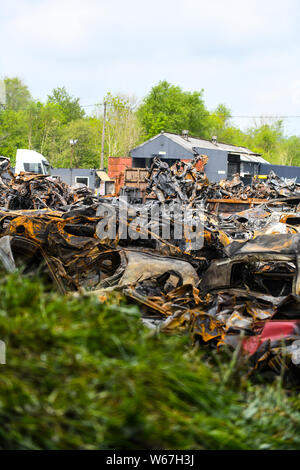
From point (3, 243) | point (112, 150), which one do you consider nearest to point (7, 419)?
point (3, 243)

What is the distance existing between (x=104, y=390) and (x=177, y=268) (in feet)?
11.8

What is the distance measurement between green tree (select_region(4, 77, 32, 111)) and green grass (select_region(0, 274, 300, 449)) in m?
71.6

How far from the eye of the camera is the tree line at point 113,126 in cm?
5756

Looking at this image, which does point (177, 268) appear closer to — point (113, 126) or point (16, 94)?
point (113, 126)

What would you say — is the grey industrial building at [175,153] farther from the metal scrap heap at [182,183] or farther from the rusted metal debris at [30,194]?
the rusted metal debris at [30,194]

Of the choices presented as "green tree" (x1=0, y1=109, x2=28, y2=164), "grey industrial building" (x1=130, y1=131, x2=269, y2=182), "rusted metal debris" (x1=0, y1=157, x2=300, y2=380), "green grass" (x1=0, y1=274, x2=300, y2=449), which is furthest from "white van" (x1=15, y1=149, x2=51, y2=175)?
"green tree" (x1=0, y1=109, x2=28, y2=164)

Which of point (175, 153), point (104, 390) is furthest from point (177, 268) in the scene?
point (175, 153)

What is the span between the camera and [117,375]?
5.78 ft

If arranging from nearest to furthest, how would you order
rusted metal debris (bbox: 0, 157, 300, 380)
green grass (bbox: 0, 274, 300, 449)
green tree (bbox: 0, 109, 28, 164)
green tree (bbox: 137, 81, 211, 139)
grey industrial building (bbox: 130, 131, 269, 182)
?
green grass (bbox: 0, 274, 300, 449) < rusted metal debris (bbox: 0, 157, 300, 380) < grey industrial building (bbox: 130, 131, 269, 182) < green tree (bbox: 0, 109, 28, 164) < green tree (bbox: 137, 81, 211, 139)

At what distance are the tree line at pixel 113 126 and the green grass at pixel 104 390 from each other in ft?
176

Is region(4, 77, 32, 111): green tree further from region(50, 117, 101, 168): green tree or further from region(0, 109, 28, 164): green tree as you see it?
region(50, 117, 101, 168): green tree

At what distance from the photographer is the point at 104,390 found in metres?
1.71

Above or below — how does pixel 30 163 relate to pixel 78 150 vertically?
below

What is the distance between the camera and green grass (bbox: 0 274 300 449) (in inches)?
62.4
